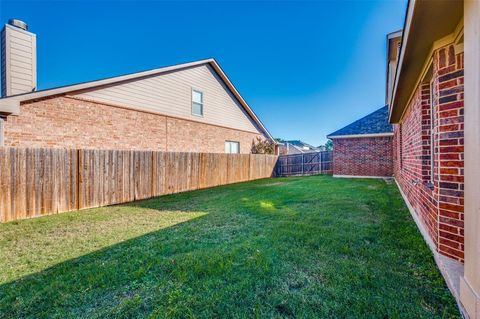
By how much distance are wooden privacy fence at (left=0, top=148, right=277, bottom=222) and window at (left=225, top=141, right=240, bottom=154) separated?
4.36 m

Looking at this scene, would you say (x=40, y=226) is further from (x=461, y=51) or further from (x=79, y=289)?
(x=461, y=51)

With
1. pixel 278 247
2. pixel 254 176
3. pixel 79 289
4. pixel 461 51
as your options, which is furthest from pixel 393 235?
pixel 254 176

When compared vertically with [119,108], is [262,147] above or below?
below

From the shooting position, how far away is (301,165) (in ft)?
60.2

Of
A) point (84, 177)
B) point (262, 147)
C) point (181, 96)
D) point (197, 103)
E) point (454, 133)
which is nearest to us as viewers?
point (454, 133)

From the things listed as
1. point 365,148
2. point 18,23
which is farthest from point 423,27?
point 365,148

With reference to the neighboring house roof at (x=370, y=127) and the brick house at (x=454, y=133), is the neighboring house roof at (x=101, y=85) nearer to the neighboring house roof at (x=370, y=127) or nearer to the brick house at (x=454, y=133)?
the neighboring house roof at (x=370, y=127)

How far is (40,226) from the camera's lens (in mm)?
4879

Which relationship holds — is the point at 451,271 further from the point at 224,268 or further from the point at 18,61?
the point at 18,61

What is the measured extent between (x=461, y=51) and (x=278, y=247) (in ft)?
10.5

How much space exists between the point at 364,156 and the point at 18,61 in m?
16.7

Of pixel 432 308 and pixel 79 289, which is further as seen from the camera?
pixel 79 289

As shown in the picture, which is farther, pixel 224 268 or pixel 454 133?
pixel 224 268

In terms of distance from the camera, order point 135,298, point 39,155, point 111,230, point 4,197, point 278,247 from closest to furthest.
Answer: point 135,298, point 278,247, point 111,230, point 4,197, point 39,155
